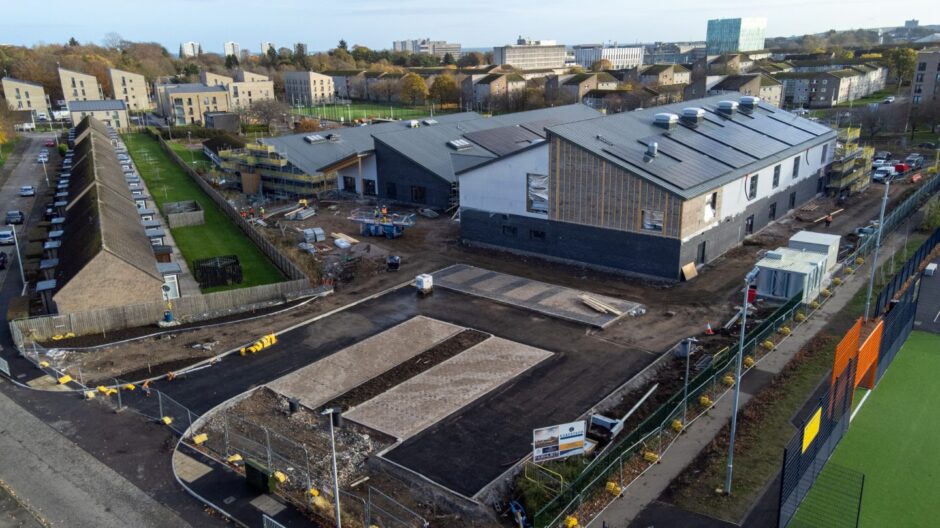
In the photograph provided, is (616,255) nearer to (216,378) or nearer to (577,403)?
(577,403)

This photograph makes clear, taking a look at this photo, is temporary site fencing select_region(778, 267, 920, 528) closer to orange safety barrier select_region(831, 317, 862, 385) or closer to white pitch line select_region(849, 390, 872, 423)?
orange safety barrier select_region(831, 317, 862, 385)

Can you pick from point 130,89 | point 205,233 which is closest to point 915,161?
point 205,233

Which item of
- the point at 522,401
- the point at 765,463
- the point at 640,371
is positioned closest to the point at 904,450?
the point at 765,463

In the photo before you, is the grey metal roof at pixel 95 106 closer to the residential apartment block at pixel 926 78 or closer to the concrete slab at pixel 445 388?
the concrete slab at pixel 445 388

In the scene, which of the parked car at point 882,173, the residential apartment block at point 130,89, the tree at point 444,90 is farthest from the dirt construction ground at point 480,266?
the residential apartment block at point 130,89

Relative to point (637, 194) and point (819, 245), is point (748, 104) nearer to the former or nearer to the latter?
point (819, 245)

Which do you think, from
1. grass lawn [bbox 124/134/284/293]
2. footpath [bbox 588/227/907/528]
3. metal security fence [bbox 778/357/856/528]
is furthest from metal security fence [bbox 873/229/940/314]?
grass lawn [bbox 124/134/284/293]
